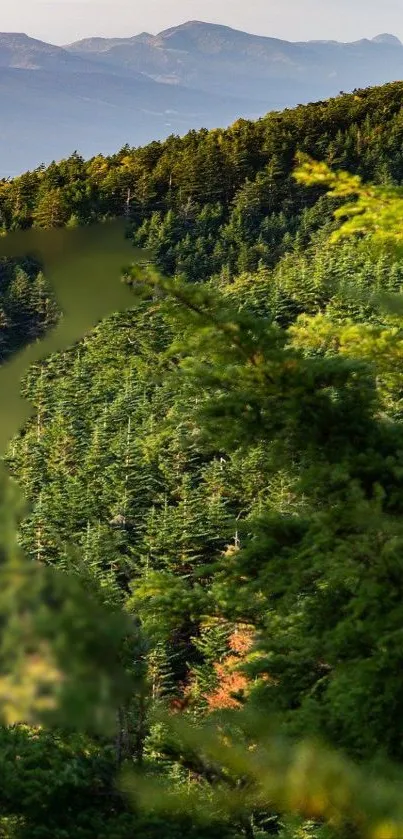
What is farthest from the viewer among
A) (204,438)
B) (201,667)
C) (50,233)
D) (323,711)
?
(201,667)

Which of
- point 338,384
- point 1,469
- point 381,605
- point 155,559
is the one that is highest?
point 1,469

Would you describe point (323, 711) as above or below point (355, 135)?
below

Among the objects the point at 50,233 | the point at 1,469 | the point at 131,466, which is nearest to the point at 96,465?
the point at 131,466

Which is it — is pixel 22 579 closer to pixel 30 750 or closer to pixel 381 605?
pixel 381 605

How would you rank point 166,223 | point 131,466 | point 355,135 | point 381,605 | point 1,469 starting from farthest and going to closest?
point 355,135
point 166,223
point 131,466
point 381,605
point 1,469

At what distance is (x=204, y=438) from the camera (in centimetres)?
620

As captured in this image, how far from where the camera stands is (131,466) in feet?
157

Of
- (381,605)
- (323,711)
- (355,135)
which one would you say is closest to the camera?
(381,605)

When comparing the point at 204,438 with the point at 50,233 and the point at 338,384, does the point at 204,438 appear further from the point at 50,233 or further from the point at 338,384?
the point at 50,233

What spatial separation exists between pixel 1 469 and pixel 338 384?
425 cm

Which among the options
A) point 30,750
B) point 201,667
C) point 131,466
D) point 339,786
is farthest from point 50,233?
point 131,466

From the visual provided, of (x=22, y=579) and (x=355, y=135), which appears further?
(x=355, y=135)

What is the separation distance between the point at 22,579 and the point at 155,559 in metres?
39.4

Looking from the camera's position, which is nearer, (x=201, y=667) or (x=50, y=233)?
(x=50, y=233)
